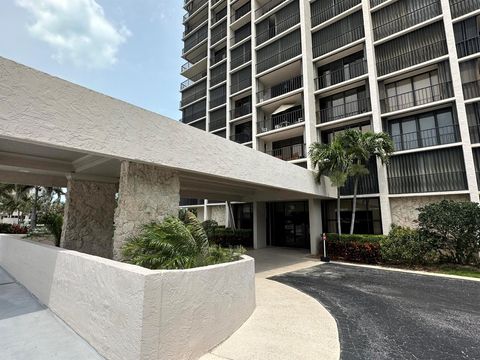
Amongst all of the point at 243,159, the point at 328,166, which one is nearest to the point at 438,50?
the point at 328,166

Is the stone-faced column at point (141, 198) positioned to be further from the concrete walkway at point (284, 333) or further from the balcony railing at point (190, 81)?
the balcony railing at point (190, 81)

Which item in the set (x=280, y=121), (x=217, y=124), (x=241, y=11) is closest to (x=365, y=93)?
(x=280, y=121)

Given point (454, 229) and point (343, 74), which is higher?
point (343, 74)

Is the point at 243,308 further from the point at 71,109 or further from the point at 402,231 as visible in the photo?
the point at 402,231

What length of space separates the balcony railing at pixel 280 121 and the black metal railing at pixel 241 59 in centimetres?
688

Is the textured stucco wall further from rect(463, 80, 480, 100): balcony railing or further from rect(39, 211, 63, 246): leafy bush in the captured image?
rect(39, 211, 63, 246): leafy bush

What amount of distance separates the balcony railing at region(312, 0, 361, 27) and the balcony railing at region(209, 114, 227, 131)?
37.6 feet

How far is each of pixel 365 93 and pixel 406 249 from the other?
10325 millimetres

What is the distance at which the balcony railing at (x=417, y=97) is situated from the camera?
1436cm

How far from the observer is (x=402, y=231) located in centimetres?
1284

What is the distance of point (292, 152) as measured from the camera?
65.4ft

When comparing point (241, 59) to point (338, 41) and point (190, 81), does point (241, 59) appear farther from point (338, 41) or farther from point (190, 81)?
point (190, 81)

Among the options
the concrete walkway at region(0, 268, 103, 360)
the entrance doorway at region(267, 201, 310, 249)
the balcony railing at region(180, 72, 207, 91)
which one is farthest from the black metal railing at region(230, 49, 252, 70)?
the concrete walkway at region(0, 268, 103, 360)

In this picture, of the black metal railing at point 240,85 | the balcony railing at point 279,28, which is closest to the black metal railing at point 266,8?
the balcony railing at point 279,28
